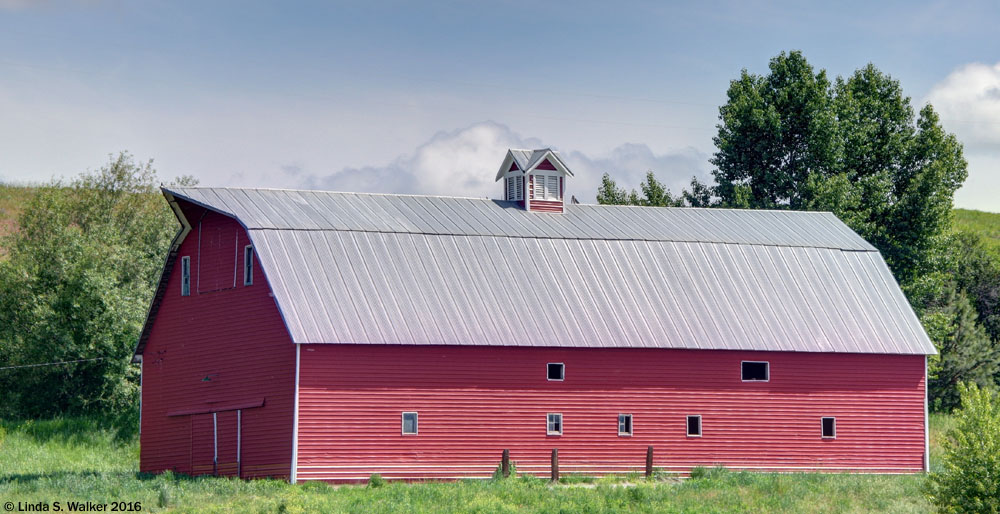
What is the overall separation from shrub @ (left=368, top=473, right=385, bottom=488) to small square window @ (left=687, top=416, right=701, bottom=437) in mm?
9599

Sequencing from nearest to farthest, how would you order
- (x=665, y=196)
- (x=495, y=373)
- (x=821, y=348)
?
(x=495, y=373)
(x=821, y=348)
(x=665, y=196)

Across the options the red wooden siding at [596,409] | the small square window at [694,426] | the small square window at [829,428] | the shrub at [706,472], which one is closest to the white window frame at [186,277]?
the red wooden siding at [596,409]

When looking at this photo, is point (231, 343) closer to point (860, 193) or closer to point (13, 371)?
point (13, 371)

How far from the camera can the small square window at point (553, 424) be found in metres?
38.6

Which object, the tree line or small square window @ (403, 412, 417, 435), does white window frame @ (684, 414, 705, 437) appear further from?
the tree line

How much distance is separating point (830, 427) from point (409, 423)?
13.3 metres

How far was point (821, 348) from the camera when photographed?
41219 mm

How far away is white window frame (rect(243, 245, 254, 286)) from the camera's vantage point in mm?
38219

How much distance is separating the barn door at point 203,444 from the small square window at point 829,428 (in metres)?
18.1

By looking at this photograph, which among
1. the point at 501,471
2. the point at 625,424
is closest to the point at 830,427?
the point at 625,424

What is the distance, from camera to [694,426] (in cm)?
4016

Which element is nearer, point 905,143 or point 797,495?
point 797,495

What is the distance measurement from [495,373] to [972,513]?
13.4m

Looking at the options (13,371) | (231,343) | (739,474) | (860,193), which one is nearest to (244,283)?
(231,343)
